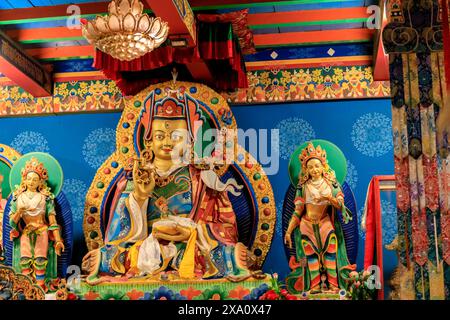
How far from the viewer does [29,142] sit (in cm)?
741

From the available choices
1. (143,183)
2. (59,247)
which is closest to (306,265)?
(143,183)

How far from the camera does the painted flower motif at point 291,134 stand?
6926 millimetres

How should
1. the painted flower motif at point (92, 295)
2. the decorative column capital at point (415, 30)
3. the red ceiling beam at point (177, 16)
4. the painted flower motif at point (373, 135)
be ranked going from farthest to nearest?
1. the painted flower motif at point (373, 135)
2. the painted flower motif at point (92, 295)
3. the red ceiling beam at point (177, 16)
4. the decorative column capital at point (415, 30)

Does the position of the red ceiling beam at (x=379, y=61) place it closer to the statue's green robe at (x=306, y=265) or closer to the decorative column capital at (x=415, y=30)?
the statue's green robe at (x=306, y=265)

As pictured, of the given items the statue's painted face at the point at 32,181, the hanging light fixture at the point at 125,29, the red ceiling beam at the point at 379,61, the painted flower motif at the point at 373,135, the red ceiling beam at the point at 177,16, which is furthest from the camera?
the statue's painted face at the point at 32,181

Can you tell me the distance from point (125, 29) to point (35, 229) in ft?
8.76

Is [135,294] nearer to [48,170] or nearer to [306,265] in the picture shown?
[306,265]

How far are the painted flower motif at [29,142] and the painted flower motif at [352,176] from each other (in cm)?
314

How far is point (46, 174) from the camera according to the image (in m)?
7.19

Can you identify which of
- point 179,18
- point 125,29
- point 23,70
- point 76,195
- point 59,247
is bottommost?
point 59,247

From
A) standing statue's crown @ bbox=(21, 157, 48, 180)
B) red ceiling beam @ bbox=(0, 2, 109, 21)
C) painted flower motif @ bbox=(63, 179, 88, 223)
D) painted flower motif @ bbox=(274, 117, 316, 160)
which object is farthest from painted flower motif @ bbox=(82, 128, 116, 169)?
painted flower motif @ bbox=(274, 117, 316, 160)

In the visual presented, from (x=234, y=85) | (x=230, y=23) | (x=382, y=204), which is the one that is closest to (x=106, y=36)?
(x=230, y=23)

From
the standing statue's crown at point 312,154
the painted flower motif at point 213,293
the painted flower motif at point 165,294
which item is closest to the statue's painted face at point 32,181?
the painted flower motif at point 165,294
